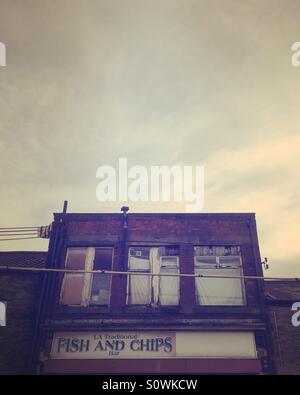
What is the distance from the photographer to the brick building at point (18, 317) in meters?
12.0

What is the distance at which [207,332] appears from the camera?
12.2 metres

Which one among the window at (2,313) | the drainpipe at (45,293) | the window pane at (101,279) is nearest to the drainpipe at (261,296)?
the window pane at (101,279)

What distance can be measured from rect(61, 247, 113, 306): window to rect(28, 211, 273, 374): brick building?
1.6 inches

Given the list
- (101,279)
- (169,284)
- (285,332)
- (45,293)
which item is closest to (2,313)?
(45,293)

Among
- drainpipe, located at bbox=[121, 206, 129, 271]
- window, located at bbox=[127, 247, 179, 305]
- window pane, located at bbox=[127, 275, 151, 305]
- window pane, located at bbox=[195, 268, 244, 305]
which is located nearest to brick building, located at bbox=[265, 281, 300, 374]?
window pane, located at bbox=[195, 268, 244, 305]

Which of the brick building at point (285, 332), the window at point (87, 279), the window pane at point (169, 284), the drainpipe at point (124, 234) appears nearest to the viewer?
the brick building at point (285, 332)

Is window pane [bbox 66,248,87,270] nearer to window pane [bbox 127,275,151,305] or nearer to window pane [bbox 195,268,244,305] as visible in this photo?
window pane [bbox 127,275,151,305]

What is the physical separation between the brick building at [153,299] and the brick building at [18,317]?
46cm

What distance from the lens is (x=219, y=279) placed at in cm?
1337

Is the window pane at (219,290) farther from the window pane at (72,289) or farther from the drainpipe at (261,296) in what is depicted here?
the window pane at (72,289)

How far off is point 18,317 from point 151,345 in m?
5.35

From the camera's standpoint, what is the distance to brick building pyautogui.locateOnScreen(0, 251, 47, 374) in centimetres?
1202
